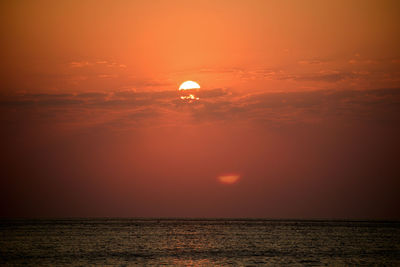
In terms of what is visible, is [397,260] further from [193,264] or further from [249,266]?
[193,264]

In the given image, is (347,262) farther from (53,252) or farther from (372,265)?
(53,252)

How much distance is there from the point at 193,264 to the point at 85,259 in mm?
15938

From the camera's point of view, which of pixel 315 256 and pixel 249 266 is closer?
pixel 249 266

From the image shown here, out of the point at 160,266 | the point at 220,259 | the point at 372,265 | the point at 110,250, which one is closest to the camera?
the point at 160,266

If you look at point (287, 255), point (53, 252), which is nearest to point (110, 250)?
point (53, 252)

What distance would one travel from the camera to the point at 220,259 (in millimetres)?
70375

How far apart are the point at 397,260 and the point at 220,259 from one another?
2582 cm

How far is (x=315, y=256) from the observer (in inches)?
3007

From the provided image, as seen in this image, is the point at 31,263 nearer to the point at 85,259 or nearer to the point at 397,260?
the point at 85,259

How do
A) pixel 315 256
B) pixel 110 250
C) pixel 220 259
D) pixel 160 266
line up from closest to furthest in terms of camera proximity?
1. pixel 160 266
2. pixel 220 259
3. pixel 315 256
4. pixel 110 250

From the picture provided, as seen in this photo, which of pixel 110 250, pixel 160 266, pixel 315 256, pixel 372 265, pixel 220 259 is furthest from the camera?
pixel 110 250

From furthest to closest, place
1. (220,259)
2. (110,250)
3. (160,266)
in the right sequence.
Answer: (110,250) < (220,259) < (160,266)

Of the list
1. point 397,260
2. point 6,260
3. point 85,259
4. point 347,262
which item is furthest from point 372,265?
point 6,260

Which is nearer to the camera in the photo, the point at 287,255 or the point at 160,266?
the point at 160,266
